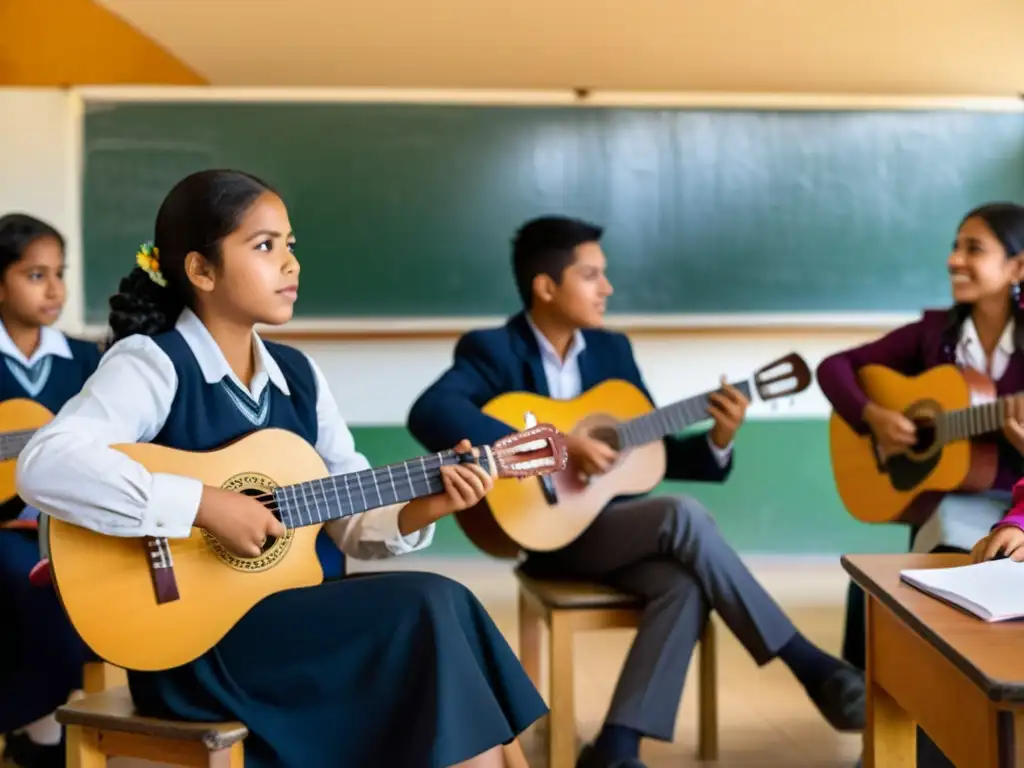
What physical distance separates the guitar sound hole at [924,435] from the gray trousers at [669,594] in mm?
660

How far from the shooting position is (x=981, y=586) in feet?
4.83

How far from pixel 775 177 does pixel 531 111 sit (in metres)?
0.90

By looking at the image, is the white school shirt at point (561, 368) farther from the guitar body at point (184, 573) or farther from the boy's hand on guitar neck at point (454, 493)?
the guitar body at point (184, 573)

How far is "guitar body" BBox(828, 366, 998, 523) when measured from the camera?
107 inches

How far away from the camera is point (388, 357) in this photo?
409cm

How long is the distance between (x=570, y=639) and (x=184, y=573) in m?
0.99

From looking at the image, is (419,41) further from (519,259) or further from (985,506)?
(985,506)

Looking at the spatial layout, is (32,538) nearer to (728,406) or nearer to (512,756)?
(512,756)

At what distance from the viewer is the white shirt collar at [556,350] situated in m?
2.86

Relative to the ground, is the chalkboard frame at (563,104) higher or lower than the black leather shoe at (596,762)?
higher

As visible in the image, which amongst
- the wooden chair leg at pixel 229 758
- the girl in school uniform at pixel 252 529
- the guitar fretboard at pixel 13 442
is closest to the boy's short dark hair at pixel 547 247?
the girl in school uniform at pixel 252 529

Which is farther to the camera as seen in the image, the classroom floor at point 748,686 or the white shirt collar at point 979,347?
the white shirt collar at point 979,347

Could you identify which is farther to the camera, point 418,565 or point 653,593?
point 418,565

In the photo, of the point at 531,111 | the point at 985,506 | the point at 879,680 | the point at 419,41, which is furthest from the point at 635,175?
the point at 879,680
